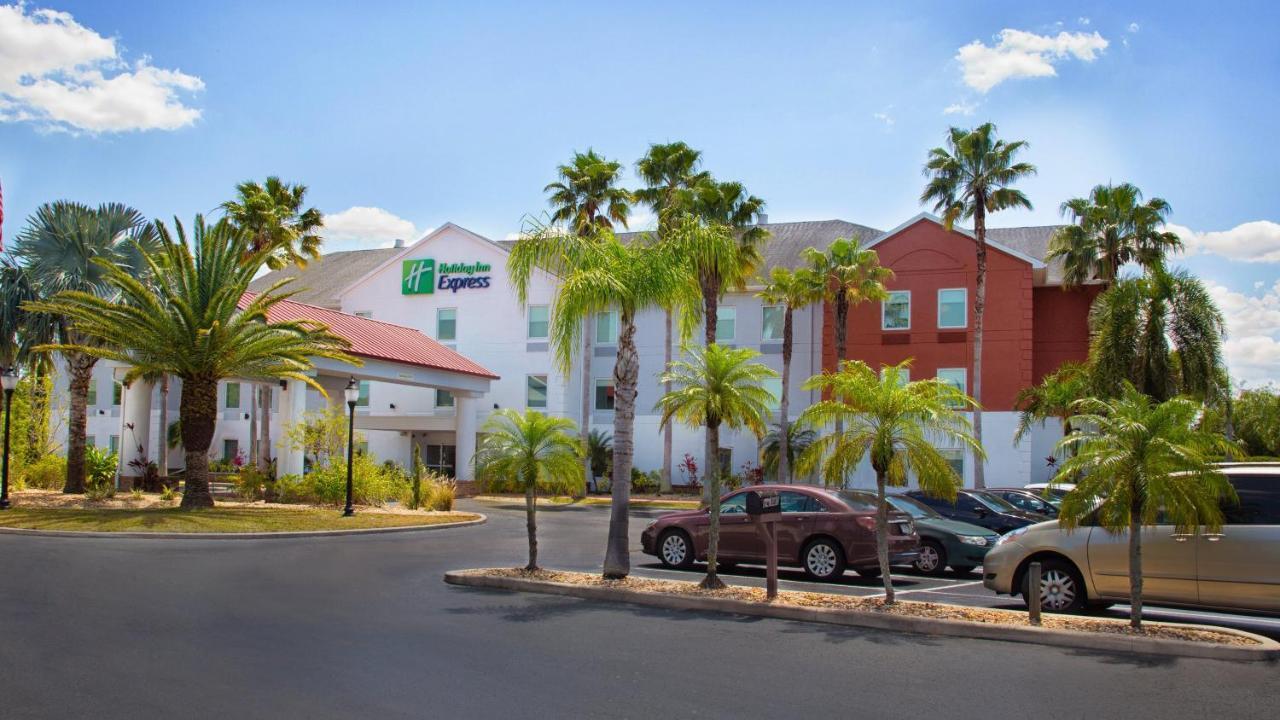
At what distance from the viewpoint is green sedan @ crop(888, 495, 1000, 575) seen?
56.5ft

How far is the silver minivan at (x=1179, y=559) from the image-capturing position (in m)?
11.2

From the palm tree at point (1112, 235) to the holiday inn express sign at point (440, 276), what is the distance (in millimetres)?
24420

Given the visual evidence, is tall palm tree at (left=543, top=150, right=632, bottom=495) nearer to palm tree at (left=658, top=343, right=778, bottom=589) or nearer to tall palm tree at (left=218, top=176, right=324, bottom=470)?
tall palm tree at (left=218, top=176, right=324, bottom=470)

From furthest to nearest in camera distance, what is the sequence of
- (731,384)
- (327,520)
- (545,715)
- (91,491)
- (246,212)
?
1. (246,212)
2. (91,491)
3. (327,520)
4. (731,384)
5. (545,715)

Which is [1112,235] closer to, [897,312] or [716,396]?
[897,312]

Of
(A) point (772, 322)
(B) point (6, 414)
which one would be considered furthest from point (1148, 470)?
(A) point (772, 322)

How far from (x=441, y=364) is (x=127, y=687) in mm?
30032

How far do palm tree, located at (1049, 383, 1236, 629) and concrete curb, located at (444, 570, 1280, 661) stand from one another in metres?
0.50

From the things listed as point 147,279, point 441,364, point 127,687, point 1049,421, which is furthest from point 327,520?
point 1049,421

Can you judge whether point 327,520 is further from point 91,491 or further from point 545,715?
point 545,715

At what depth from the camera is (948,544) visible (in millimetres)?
17312

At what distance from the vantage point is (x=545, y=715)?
7.38 m

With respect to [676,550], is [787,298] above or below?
above

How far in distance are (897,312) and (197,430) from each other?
2580 cm
